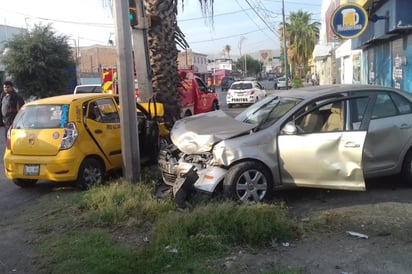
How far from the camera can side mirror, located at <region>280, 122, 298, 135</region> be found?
6.54 meters

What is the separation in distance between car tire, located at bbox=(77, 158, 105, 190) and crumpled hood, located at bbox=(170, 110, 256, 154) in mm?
1510

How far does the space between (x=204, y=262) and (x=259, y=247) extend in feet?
2.34

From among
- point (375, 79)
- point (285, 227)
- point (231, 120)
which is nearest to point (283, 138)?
→ point (231, 120)

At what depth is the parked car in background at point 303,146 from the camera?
21.3 feet

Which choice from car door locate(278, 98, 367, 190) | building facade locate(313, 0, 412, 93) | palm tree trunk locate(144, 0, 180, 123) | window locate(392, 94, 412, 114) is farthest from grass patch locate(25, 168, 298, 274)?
building facade locate(313, 0, 412, 93)

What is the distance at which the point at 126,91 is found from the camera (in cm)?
762

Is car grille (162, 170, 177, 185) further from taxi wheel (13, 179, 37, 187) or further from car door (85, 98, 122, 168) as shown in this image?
taxi wheel (13, 179, 37, 187)

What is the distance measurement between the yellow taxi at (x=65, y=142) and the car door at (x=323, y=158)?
314 cm

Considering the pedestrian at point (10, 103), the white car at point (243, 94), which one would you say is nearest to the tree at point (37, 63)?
the white car at point (243, 94)

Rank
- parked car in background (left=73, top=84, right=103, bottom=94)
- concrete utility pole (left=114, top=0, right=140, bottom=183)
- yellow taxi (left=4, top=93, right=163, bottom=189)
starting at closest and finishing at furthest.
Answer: concrete utility pole (left=114, top=0, right=140, bottom=183) < yellow taxi (left=4, top=93, right=163, bottom=189) < parked car in background (left=73, top=84, right=103, bottom=94)

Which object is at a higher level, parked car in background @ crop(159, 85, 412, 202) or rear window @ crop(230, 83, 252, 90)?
rear window @ crop(230, 83, 252, 90)

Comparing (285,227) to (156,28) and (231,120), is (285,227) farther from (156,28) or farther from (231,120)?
(156,28)

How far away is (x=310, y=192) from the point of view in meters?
7.37

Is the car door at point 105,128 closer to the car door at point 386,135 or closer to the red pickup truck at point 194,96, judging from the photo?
the car door at point 386,135
